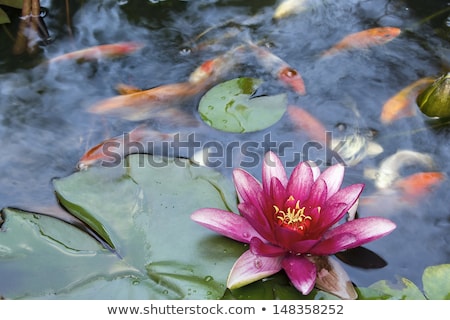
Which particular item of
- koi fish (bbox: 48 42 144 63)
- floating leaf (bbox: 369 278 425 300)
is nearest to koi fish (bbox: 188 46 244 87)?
koi fish (bbox: 48 42 144 63)

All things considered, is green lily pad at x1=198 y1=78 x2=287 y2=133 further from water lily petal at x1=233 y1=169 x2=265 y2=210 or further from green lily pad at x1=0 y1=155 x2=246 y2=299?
water lily petal at x1=233 y1=169 x2=265 y2=210

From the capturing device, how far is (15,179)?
1.92m

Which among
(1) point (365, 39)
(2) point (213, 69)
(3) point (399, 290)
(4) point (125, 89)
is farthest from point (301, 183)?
(1) point (365, 39)

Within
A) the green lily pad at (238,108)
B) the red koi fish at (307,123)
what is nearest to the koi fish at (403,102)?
the red koi fish at (307,123)

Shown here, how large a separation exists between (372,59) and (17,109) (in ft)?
5.28

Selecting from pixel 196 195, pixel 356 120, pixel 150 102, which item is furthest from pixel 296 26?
pixel 196 195

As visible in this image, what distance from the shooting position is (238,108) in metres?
2.11

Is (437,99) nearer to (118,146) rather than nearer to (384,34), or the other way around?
(384,34)

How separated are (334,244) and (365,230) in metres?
0.12

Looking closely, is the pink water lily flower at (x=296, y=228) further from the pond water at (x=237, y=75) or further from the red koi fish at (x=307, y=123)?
the red koi fish at (x=307, y=123)

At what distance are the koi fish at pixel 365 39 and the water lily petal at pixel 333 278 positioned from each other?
1.13 m
